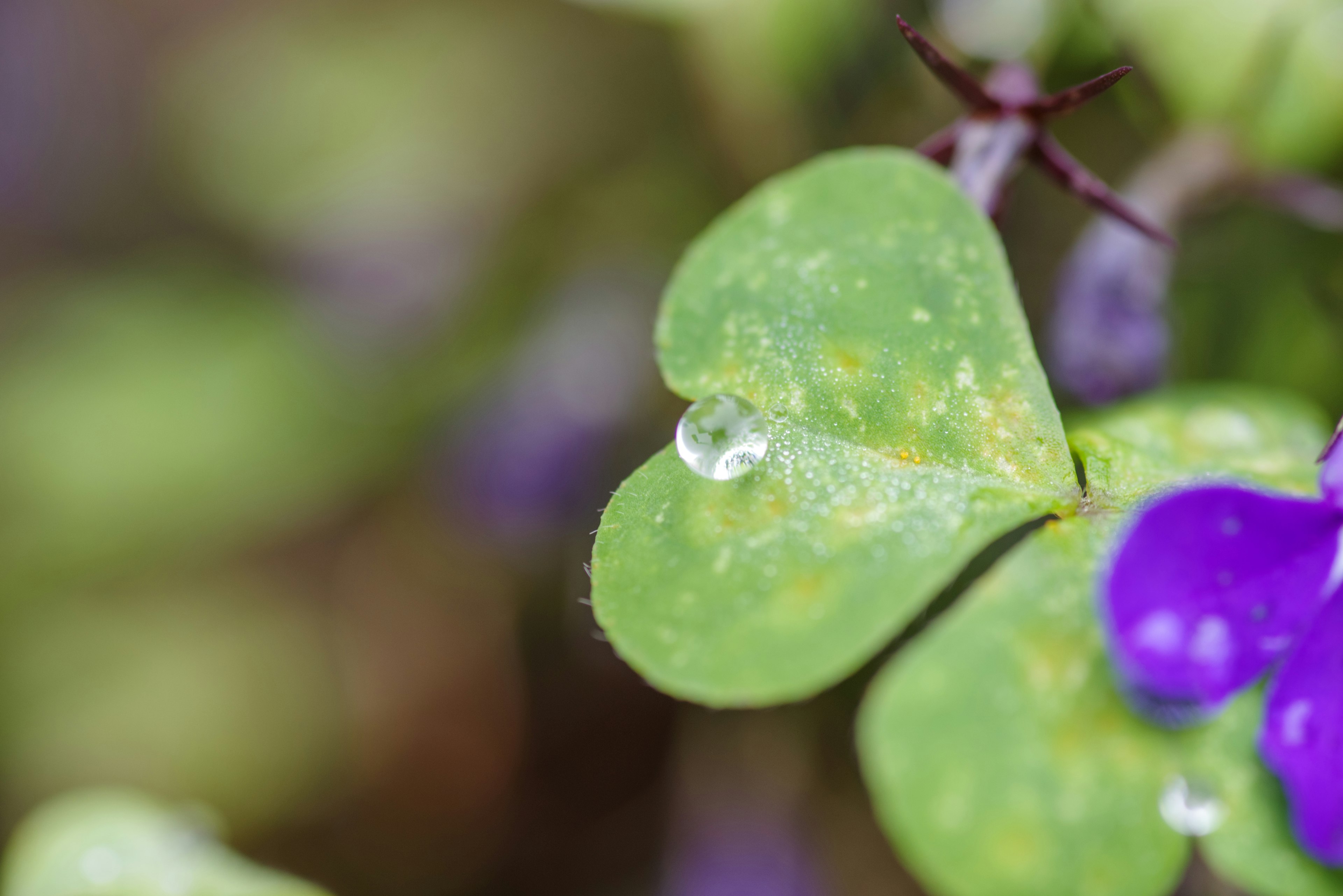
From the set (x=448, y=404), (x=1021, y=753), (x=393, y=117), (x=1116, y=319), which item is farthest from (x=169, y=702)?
(x=1021, y=753)

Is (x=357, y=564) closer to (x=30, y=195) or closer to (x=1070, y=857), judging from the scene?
(x=30, y=195)

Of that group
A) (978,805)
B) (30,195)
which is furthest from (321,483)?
(978,805)

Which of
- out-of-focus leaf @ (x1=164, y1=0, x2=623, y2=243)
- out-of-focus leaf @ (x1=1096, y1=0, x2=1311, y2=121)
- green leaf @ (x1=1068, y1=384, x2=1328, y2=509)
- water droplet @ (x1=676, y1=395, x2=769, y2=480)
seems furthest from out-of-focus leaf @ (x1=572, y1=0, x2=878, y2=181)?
water droplet @ (x1=676, y1=395, x2=769, y2=480)

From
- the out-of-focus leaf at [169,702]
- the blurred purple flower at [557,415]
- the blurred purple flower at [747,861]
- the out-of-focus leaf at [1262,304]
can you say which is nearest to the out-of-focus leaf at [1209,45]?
the out-of-focus leaf at [1262,304]

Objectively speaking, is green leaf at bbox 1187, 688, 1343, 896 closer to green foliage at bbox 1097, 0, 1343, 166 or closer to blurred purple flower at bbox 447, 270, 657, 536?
green foliage at bbox 1097, 0, 1343, 166

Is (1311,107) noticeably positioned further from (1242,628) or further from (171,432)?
(171,432)
